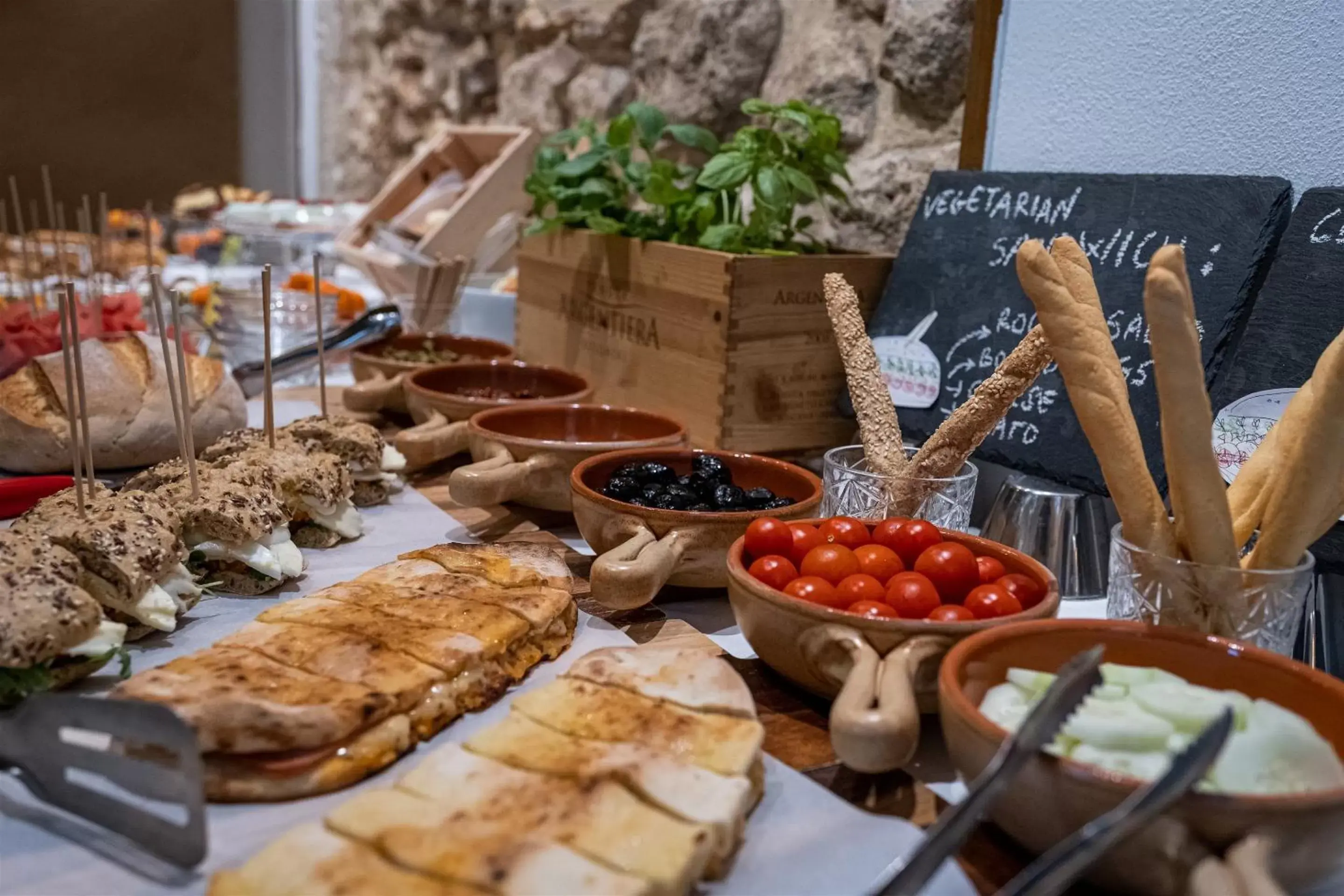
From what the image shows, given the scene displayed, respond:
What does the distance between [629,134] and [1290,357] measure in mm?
1380

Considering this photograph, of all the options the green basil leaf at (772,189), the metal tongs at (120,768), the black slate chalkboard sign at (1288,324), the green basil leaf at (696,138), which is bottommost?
the metal tongs at (120,768)

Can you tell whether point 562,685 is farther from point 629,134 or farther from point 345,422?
point 629,134

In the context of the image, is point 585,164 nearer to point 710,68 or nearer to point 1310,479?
point 710,68

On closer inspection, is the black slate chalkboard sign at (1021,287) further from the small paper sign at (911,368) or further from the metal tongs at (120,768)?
the metal tongs at (120,768)

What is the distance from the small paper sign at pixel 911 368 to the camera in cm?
186

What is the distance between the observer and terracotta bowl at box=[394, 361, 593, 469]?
1906 millimetres

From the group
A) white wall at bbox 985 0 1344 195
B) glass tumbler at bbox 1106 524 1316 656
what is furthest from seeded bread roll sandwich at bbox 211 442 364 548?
white wall at bbox 985 0 1344 195

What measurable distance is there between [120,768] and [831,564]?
2.35 ft

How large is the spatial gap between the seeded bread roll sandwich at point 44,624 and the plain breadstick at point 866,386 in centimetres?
98

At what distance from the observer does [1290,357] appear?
141cm

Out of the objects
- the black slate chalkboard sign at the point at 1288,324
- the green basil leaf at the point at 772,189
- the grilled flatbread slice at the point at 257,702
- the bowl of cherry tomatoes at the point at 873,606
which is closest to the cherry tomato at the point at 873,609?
the bowl of cherry tomatoes at the point at 873,606

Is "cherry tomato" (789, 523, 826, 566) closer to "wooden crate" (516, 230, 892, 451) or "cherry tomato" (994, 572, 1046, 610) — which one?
"cherry tomato" (994, 572, 1046, 610)

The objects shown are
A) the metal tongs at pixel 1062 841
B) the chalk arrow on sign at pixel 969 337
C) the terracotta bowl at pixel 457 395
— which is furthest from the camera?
the terracotta bowl at pixel 457 395

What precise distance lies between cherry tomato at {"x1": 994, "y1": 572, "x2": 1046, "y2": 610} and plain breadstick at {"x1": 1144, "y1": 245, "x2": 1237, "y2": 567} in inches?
6.1
